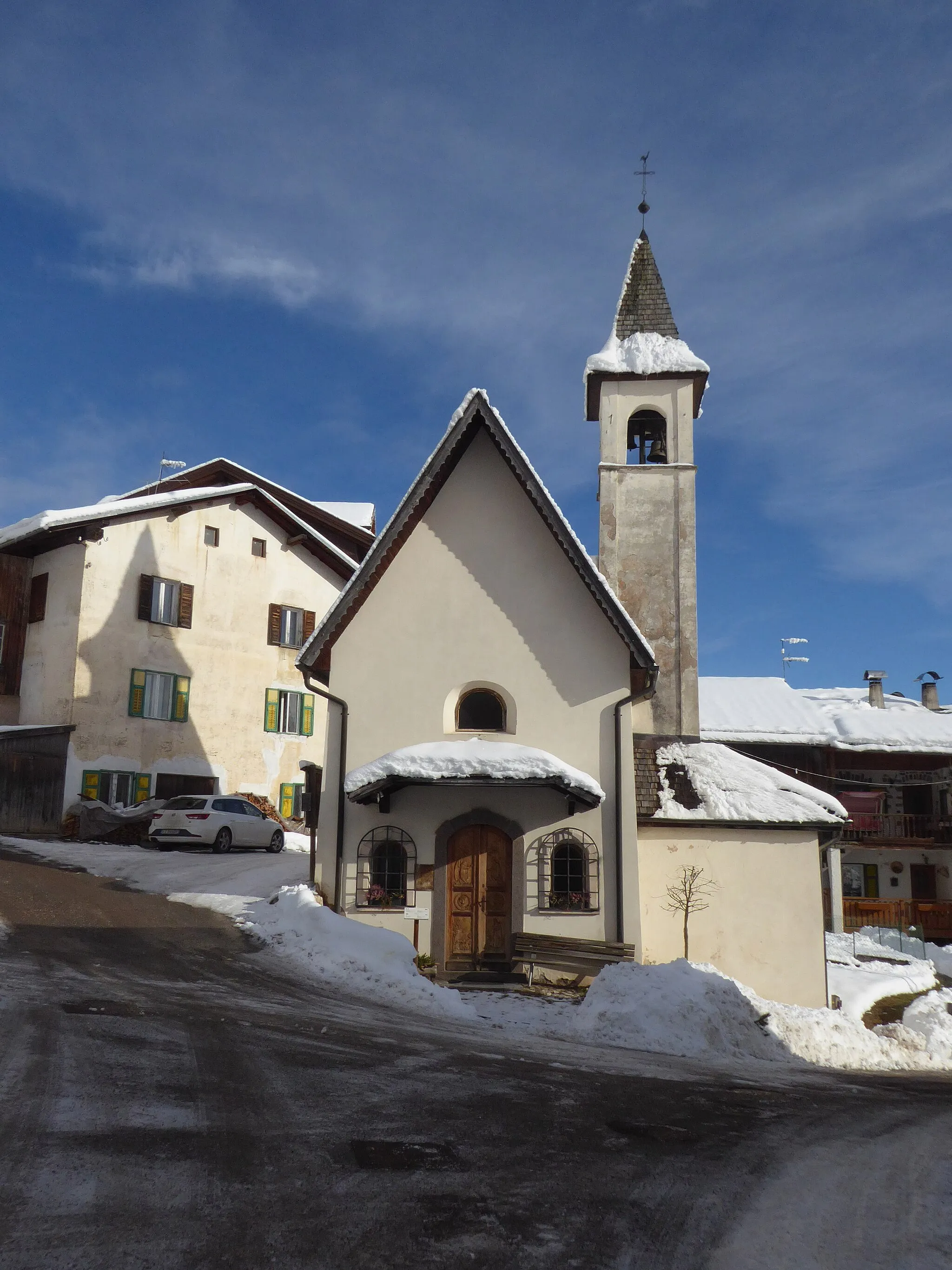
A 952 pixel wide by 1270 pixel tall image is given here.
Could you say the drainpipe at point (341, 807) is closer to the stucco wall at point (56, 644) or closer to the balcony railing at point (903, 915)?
the stucco wall at point (56, 644)

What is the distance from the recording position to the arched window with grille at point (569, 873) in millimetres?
14773

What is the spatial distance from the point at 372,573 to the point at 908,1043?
10088 millimetres

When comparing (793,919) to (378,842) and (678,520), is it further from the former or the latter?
(678,520)

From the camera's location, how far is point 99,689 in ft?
92.9

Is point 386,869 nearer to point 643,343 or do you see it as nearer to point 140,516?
point 643,343

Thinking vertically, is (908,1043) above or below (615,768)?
below

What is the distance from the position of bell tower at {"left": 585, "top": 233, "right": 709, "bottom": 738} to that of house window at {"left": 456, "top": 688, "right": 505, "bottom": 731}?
476 cm

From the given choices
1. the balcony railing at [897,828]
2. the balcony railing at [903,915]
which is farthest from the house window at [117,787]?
the balcony railing at [897,828]

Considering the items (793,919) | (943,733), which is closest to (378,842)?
(793,919)

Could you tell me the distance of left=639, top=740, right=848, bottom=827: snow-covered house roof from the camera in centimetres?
1625

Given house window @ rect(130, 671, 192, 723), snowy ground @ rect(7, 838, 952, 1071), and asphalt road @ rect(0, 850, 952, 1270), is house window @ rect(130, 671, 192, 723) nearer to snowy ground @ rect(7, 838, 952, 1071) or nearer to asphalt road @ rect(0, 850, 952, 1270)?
snowy ground @ rect(7, 838, 952, 1071)

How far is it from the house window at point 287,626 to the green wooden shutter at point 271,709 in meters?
1.62

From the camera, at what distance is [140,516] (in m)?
29.7

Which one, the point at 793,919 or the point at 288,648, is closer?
the point at 793,919
